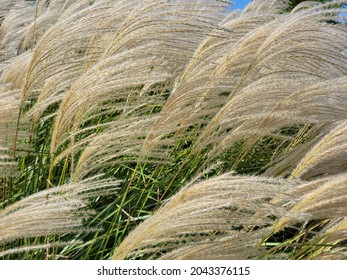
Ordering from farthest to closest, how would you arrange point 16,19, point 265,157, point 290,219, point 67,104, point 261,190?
point 16,19
point 265,157
point 67,104
point 290,219
point 261,190

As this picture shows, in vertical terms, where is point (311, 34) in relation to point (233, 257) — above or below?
above

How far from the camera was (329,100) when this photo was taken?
2.92 m

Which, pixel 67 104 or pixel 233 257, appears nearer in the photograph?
pixel 233 257

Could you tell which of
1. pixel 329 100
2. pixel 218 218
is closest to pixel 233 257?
pixel 218 218

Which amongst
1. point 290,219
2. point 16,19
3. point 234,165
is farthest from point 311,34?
point 16,19

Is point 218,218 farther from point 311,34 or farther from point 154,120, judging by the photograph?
point 311,34

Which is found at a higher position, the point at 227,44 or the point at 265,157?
the point at 227,44

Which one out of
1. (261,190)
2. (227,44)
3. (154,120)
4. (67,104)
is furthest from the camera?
(227,44)

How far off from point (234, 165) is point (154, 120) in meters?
0.45

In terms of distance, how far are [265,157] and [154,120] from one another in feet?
3.23
